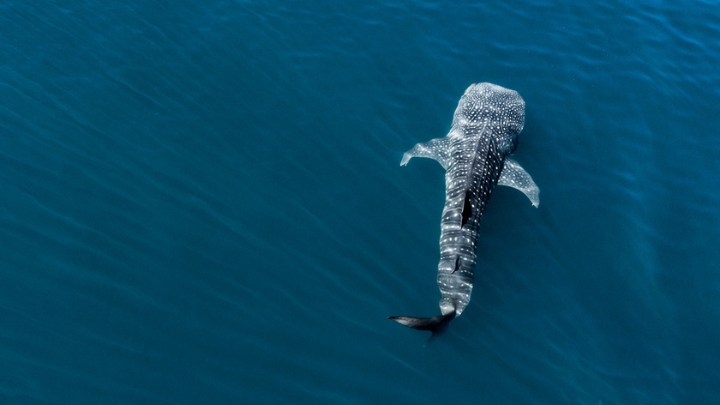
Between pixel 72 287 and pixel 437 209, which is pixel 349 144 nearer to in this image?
pixel 437 209

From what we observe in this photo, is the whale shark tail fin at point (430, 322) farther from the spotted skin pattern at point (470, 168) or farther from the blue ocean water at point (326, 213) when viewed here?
the blue ocean water at point (326, 213)

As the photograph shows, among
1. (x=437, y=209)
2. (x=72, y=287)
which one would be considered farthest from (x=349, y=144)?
(x=72, y=287)

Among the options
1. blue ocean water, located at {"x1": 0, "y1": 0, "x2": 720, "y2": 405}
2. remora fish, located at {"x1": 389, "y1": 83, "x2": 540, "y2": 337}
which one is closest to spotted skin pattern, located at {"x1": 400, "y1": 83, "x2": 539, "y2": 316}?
remora fish, located at {"x1": 389, "y1": 83, "x2": 540, "y2": 337}

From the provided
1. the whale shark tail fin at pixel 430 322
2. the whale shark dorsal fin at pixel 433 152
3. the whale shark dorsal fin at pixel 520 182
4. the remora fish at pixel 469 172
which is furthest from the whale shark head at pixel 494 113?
the whale shark tail fin at pixel 430 322

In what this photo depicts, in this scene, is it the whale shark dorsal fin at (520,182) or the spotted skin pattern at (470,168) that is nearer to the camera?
the spotted skin pattern at (470,168)

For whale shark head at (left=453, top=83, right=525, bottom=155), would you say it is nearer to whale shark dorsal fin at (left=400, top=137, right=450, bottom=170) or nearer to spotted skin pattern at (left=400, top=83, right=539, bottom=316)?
spotted skin pattern at (left=400, top=83, right=539, bottom=316)
